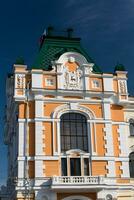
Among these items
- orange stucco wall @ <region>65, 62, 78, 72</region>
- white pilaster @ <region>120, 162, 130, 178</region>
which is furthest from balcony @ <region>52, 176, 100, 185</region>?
orange stucco wall @ <region>65, 62, 78, 72</region>

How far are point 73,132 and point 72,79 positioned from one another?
17.3 ft

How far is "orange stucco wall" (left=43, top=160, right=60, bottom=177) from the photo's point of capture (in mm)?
37344

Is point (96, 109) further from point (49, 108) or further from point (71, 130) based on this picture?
point (49, 108)

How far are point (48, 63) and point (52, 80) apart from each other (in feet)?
7.93

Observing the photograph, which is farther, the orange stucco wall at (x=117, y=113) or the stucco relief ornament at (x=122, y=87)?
the stucco relief ornament at (x=122, y=87)

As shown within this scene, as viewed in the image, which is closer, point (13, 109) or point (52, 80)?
point (52, 80)

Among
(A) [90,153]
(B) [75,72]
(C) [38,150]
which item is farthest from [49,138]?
(B) [75,72]

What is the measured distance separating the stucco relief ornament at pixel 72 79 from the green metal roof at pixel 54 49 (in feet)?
6.42

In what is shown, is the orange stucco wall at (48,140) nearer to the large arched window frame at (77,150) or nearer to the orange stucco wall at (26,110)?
the large arched window frame at (77,150)

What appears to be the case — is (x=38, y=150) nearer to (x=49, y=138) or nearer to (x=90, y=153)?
(x=49, y=138)

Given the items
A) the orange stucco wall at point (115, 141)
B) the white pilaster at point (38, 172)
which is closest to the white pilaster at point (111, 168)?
the orange stucco wall at point (115, 141)

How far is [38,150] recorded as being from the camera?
37719mm

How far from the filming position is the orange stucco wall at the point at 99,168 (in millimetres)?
38406

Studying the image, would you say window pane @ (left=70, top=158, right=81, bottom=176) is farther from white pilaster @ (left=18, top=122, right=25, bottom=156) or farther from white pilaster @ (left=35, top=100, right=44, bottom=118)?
white pilaster @ (left=35, top=100, right=44, bottom=118)
